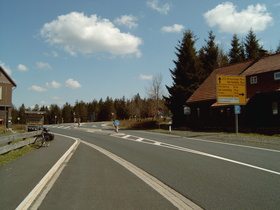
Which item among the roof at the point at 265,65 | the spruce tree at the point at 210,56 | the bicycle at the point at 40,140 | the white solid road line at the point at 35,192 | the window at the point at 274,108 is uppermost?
the spruce tree at the point at 210,56

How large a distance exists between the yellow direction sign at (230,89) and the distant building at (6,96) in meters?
29.1

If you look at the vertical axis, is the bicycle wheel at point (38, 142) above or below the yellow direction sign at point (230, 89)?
below

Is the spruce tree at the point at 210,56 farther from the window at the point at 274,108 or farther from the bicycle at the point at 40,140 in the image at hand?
the bicycle at the point at 40,140

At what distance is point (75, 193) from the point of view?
5594 mm

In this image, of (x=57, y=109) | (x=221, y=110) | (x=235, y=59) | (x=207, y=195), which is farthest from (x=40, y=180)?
(x=57, y=109)

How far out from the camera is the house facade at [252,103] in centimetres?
2445

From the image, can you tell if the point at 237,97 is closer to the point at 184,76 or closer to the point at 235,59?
the point at 184,76

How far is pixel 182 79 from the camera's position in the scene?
38.7 m

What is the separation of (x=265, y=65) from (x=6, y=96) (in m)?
35.0

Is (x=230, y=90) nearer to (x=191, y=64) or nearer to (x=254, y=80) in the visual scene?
(x=254, y=80)

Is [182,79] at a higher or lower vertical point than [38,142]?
higher

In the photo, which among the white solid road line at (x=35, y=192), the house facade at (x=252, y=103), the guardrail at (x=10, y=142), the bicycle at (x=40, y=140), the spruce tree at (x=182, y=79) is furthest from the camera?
the spruce tree at (x=182, y=79)

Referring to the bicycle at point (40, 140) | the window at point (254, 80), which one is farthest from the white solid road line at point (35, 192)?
the window at point (254, 80)

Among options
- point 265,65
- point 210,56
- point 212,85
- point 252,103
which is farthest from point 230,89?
point 210,56
